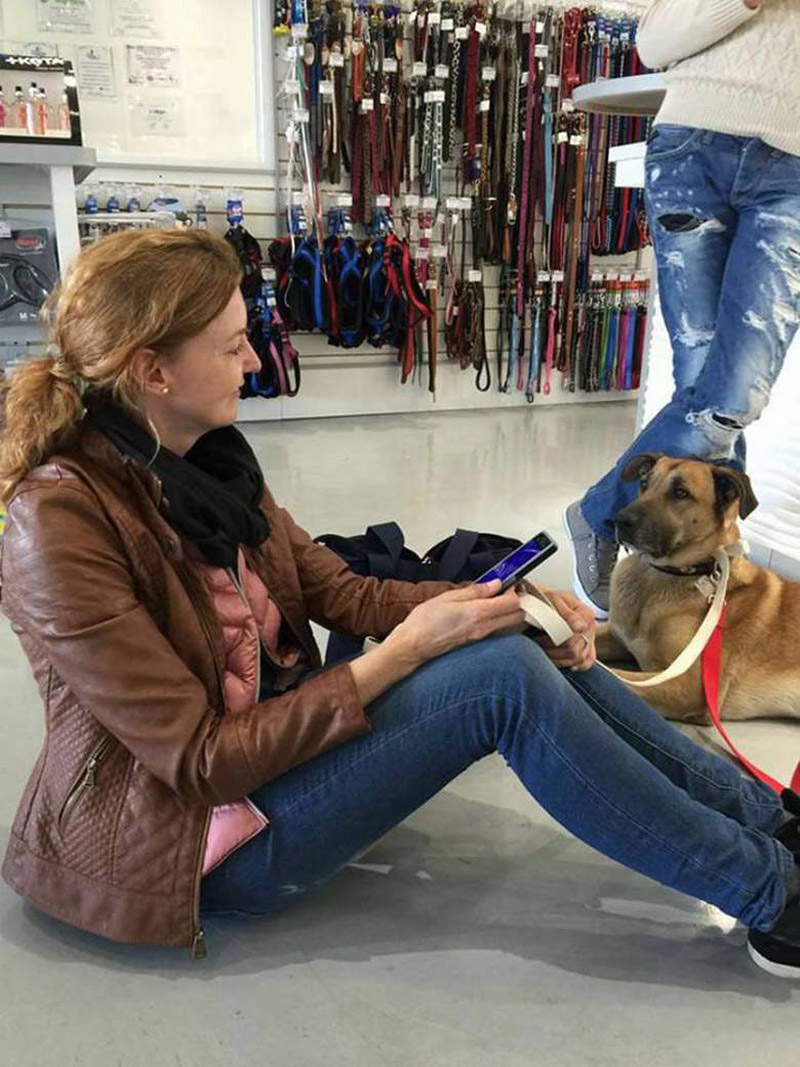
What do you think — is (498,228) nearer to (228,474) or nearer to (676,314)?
(676,314)

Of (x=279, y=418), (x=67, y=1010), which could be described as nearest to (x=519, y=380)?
(x=279, y=418)

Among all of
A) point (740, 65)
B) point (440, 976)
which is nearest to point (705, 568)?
point (740, 65)

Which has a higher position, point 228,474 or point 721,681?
point 228,474

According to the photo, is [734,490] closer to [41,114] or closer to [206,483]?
[206,483]

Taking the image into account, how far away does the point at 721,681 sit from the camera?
2168 mm

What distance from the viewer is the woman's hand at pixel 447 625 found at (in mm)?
1257

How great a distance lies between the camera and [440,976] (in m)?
1.36

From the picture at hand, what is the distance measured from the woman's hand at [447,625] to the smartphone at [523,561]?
53 mm

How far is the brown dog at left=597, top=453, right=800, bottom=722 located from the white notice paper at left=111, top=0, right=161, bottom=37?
4.52m

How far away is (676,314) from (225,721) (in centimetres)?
165

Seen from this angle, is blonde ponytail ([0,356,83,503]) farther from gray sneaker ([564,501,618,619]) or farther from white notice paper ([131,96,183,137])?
white notice paper ([131,96,183,137])

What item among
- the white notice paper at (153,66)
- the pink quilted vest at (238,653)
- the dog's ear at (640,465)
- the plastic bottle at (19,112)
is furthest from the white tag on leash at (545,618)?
the white notice paper at (153,66)

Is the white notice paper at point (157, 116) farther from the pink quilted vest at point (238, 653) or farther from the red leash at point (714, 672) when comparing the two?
the pink quilted vest at point (238, 653)

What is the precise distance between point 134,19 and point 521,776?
5364 mm
